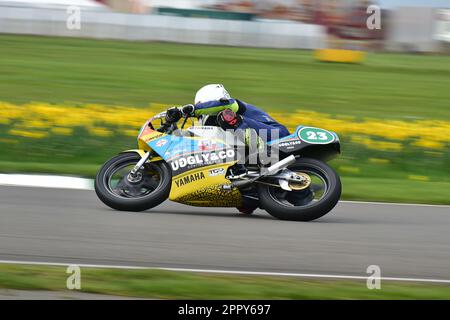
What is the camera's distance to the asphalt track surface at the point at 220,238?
742cm

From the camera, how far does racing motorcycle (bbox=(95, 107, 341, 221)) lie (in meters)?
9.23

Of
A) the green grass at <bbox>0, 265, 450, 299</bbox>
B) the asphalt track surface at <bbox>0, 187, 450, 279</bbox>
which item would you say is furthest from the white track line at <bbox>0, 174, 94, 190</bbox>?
the green grass at <bbox>0, 265, 450, 299</bbox>

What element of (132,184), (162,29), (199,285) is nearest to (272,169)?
(132,184)

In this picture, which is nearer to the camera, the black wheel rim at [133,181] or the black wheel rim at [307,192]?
the black wheel rim at [307,192]

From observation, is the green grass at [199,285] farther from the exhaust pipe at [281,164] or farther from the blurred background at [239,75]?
the blurred background at [239,75]

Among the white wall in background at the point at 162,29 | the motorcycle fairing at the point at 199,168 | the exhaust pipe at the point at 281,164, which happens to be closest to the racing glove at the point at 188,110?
the motorcycle fairing at the point at 199,168

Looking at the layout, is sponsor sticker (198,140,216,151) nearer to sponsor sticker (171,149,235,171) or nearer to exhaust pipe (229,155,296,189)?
sponsor sticker (171,149,235,171)

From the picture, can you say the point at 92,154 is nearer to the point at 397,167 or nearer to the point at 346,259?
the point at 397,167

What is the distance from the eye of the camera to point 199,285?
663cm

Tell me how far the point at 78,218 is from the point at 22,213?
0.59 m

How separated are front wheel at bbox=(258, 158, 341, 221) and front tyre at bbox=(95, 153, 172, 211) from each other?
98cm

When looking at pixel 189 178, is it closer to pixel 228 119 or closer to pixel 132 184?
pixel 132 184

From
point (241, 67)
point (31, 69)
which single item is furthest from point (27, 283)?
point (241, 67)

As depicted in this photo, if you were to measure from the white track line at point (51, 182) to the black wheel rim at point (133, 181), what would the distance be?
1.80 metres
